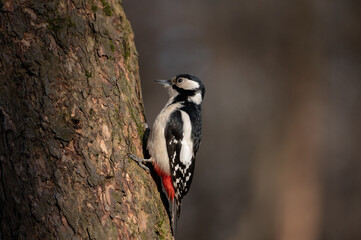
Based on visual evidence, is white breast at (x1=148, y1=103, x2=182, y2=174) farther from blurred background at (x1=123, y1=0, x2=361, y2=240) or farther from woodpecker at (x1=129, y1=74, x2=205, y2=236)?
blurred background at (x1=123, y1=0, x2=361, y2=240)

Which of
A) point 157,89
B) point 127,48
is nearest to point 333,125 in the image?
point 157,89

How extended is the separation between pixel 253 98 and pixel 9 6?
830 cm

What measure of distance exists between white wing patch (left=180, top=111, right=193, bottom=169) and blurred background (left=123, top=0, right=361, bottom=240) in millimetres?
4894

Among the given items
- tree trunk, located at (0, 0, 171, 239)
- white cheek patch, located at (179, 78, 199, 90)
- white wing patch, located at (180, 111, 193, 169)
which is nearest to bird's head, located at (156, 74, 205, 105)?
white cheek patch, located at (179, 78, 199, 90)

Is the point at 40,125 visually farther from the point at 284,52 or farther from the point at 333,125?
the point at 333,125

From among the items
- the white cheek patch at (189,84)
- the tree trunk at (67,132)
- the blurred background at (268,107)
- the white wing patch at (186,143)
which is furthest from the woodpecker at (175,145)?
the blurred background at (268,107)

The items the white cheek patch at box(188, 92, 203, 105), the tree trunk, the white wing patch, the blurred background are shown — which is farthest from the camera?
the blurred background

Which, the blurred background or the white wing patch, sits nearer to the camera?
the white wing patch

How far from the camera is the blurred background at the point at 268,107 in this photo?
8289 mm

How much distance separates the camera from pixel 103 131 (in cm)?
251

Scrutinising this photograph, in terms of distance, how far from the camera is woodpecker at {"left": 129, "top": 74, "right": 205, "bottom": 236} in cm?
345

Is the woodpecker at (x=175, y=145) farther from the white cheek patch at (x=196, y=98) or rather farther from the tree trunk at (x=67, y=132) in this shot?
the tree trunk at (x=67, y=132)

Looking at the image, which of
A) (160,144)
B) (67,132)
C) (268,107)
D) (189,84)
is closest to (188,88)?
(189,84)

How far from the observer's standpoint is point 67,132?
2363 mm
